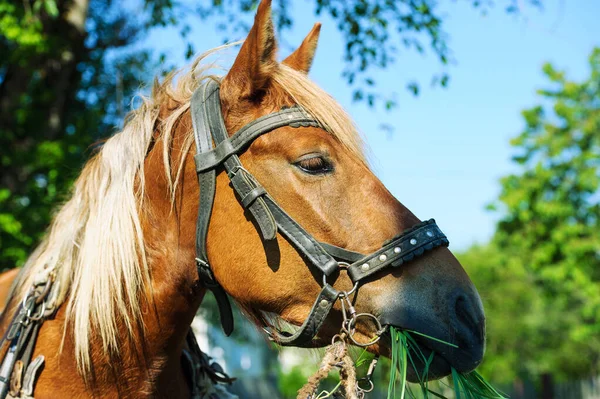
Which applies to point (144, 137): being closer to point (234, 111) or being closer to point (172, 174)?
point (172, 174)

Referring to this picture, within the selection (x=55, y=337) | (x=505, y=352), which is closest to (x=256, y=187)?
(x=55, y=337)

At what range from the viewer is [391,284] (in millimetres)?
2057

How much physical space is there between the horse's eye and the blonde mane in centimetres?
16

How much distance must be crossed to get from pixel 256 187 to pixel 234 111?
0.40 metres

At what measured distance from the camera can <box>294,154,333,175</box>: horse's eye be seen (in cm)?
222

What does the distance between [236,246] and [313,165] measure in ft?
1.41

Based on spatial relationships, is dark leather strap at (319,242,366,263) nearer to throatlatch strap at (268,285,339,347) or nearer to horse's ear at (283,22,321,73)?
throatlatch strap at (268,285,339,347)

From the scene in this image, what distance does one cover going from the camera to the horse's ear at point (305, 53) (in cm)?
279

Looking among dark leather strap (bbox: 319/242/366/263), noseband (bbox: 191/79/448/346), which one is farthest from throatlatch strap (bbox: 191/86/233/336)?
dark leather strap (bbox: 319/242/366/263)

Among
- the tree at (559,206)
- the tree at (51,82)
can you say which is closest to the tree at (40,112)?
the tree at (51,82)

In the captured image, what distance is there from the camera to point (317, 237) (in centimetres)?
215

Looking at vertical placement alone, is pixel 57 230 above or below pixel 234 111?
below

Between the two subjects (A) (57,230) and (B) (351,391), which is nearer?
(B) (351,391)

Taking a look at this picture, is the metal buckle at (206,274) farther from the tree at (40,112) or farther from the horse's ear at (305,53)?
the tree at (40,112)
